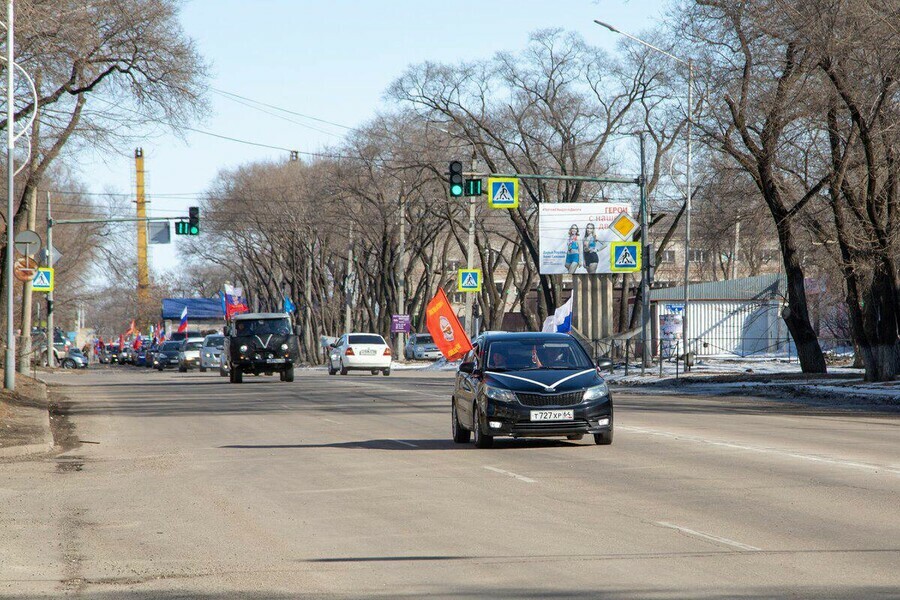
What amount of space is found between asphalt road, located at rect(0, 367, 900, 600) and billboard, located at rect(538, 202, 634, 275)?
101 feet

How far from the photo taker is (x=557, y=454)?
16578 millimetres

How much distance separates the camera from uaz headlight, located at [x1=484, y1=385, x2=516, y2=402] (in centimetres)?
1666

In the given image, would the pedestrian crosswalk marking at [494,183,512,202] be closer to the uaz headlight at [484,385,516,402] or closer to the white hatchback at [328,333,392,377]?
the white hatchback at [328,333,392,377]

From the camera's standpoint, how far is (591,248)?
52000 mm

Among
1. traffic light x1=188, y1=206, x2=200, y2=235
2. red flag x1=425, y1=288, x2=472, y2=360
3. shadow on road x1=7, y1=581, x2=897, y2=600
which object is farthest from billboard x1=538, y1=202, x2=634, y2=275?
shadow on road x1=7, y1=581, x2=897, y2=600

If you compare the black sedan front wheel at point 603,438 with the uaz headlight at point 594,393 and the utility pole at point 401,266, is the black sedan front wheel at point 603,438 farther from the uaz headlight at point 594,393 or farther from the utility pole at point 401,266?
the utility pole at point 401,266

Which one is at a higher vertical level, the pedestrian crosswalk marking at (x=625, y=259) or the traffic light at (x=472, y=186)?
the traffic light at (x=472, y=186)

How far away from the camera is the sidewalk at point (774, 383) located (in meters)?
30.4

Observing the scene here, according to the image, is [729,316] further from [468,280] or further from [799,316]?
[799,316]

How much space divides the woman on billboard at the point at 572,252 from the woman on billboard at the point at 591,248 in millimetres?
318

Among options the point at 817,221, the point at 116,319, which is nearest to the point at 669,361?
the point at 817,221

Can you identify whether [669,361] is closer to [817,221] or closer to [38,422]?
[817,221]

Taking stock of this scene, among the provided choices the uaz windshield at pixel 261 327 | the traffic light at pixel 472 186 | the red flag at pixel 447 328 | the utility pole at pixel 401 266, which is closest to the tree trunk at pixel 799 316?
the traffic light at pixel 472 186

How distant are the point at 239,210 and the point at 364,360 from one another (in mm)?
26499
